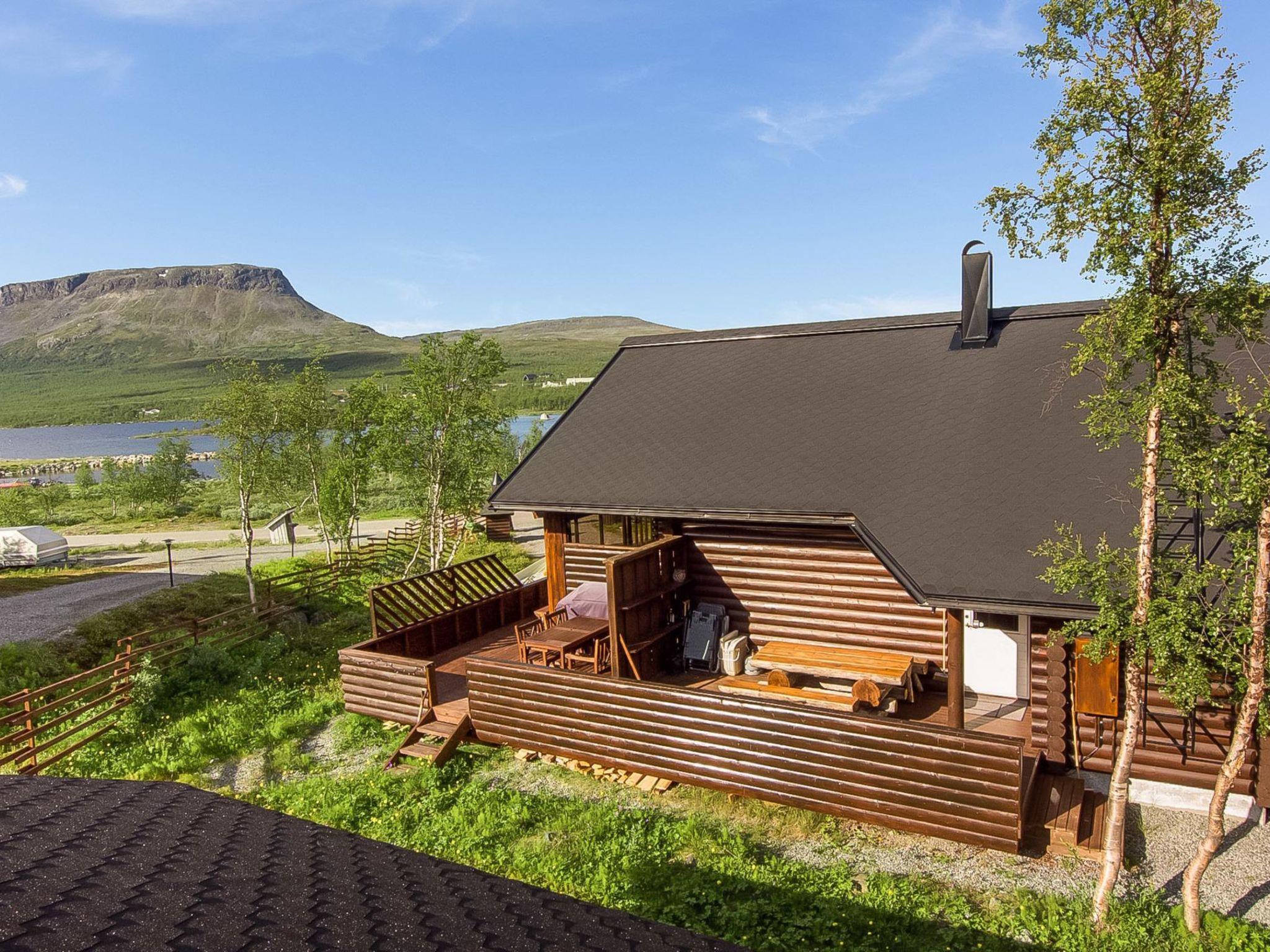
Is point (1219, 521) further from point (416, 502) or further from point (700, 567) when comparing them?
point (416, 502)

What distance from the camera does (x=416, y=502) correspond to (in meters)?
19.9

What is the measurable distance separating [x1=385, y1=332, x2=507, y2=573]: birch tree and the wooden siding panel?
8.01 m

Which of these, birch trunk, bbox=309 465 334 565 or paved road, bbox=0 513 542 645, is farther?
birch trunk, bbox=309 465 334 565

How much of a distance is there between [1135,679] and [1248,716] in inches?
29.2

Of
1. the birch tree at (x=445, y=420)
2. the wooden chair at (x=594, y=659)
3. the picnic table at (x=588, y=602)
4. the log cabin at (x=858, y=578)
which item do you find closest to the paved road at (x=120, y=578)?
the birch tree at (x=445, y=420)

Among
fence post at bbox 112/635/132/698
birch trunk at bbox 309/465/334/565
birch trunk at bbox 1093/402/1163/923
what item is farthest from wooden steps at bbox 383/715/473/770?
birch trunk at bbox 309/465/334/565

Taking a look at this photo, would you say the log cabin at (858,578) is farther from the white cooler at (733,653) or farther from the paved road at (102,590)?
the paved road at (102,590)

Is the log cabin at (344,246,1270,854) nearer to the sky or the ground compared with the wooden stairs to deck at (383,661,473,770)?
nearer to the sky

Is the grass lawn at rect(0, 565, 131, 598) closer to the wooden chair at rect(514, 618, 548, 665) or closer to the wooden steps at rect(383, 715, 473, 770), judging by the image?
the wooden chair at rect(514, 618, 548, 665)

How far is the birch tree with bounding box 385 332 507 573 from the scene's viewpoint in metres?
17.9

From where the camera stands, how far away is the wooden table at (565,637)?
37.1 feet

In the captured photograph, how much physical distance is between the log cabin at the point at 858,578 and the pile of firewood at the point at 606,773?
1.09 feet

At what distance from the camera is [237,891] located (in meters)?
2.47

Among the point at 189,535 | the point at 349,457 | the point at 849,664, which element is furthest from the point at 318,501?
the point at 189,535
